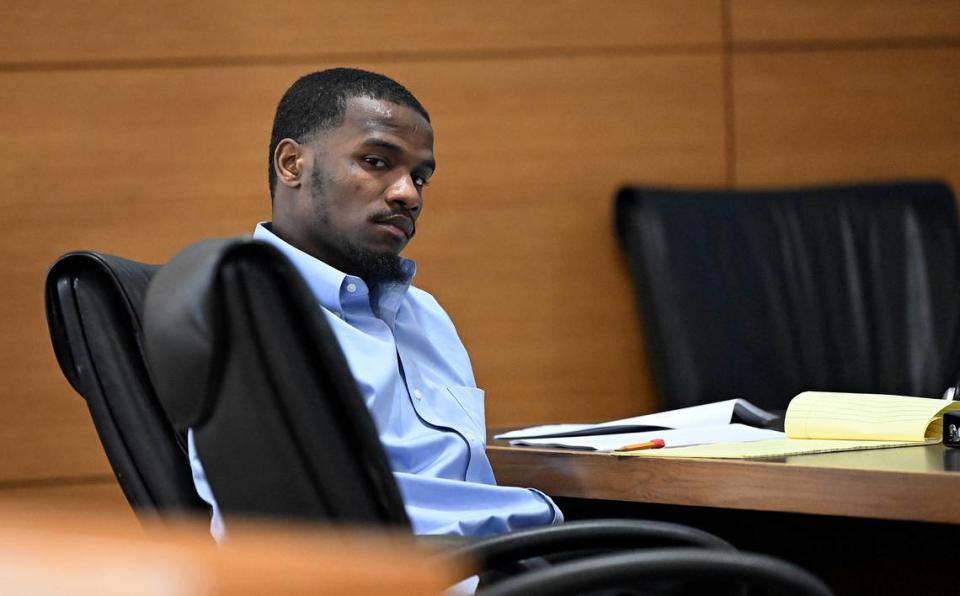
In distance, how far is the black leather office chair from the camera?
956mm

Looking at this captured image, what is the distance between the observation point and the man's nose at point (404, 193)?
1.78 meters

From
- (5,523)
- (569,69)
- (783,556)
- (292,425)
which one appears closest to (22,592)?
(5,523)

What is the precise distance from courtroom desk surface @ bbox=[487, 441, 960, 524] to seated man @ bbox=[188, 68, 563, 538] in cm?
9

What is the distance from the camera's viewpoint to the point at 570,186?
334 centimetres

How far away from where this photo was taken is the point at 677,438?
1749 mm

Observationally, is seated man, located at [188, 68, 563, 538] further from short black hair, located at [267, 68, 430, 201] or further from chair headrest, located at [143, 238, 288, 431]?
chair headrest, located at [143, 238, 288, 431]

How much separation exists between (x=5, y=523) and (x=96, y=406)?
1.14 meters

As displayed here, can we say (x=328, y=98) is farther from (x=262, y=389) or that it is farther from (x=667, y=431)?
(x=262, y=389)

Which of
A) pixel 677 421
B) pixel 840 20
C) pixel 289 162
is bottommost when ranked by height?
pixel 677 421

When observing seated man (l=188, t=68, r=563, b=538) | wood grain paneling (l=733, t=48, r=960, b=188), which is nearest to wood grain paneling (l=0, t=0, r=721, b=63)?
wood grain paneling (l=733, t=48, r=960, b=188)

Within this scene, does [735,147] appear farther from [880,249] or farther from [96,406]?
[96,406]

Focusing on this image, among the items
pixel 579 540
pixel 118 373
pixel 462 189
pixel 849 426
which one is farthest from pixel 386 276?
pixel 462 189

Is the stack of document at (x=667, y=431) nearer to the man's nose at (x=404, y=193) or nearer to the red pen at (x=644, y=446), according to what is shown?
the red pen at (x=644, y=446)

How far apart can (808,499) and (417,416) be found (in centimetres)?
52
